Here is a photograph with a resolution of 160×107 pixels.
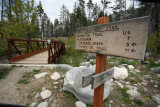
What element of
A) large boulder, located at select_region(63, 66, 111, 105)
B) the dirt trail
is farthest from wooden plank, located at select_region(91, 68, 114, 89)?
the dirt trail

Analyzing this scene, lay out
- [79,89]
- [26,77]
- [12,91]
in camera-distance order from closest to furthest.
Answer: [79,89], [12,91], [26,77]

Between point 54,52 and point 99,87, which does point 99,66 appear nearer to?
point 99,87

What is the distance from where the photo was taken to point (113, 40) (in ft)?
3.04

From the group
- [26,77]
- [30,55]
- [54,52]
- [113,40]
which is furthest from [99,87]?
[30,55]

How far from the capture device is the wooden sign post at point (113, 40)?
734 millimetres

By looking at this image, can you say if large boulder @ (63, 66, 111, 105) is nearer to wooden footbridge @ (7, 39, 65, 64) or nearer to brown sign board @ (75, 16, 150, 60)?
brown sign board @ (75, 16, 150, 60)

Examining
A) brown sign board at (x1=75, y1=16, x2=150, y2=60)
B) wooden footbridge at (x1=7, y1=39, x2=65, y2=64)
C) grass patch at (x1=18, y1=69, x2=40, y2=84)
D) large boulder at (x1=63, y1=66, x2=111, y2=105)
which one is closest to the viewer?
brown sign board at (x1=75, y1=16, x2=150, y2=60)

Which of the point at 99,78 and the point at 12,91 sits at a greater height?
the point at 99,78

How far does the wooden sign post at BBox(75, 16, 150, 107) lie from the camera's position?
0.73m

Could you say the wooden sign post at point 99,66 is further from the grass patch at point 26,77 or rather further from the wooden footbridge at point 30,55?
the wooden footbridge at point 30,55

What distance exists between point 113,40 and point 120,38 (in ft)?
0.26

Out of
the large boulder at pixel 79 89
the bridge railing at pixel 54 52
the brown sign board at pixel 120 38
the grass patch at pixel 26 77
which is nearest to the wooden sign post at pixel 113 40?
the brown sign board at pixel 120 38

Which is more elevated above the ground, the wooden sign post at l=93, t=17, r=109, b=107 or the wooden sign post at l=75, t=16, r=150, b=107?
the wooden sign post at l=75, t=16, r=150, b=107

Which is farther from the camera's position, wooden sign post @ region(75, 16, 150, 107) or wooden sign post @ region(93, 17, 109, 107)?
wooden sign post @ region(93, 17, 109, 107)
